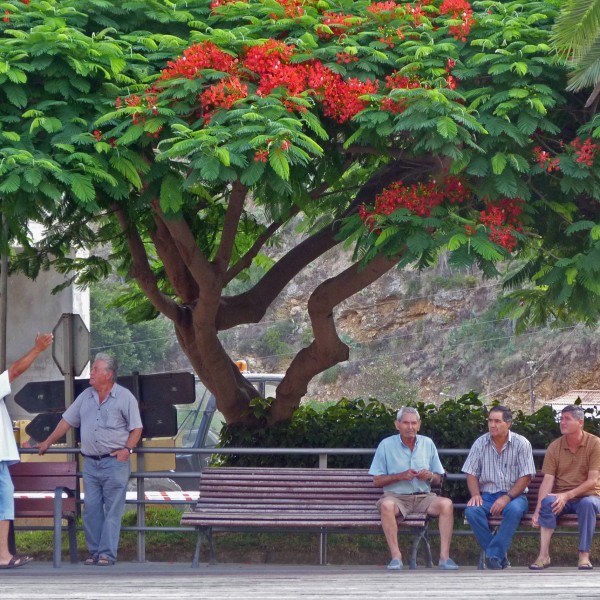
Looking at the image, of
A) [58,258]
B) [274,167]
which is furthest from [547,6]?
[58,258]

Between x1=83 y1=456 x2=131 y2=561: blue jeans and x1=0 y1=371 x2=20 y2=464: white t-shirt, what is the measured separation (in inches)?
27.2

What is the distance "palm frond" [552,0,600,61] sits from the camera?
8.40 metres

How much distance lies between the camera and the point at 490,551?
8.47m

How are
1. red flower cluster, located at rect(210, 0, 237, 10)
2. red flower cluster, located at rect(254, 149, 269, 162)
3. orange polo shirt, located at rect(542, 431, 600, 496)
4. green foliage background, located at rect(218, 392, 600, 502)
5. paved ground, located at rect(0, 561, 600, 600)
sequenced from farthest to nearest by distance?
green foliage background, located at rect(218, 392, 600, 502) < red flower cluster, located at rect(210, 0, 237, 10) < orange polo shirt, located at rect(542, 431, 600, 496) < red flower cluster, located at rect(254, 149, 269, 162) < paved ground, located at rect(0, 561, 600, 600)

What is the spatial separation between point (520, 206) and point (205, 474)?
3.58 metres

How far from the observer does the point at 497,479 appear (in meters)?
8.70

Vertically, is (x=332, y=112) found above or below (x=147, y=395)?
above

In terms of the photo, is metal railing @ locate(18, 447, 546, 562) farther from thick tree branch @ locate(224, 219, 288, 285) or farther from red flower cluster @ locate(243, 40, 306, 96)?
red flower cluster @ locate(243, 40, 306, 96)

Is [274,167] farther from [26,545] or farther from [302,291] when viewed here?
[302,291]

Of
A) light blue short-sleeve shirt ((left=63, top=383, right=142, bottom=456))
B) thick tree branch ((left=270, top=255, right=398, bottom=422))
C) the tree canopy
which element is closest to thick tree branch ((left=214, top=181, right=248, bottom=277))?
the tree canopy

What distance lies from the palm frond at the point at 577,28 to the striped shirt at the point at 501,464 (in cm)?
314

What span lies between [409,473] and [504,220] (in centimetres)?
220

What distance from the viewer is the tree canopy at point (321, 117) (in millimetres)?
8102

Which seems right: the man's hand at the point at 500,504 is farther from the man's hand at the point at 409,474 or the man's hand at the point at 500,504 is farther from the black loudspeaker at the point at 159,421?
the black loudspeaker at the point at 159,421
